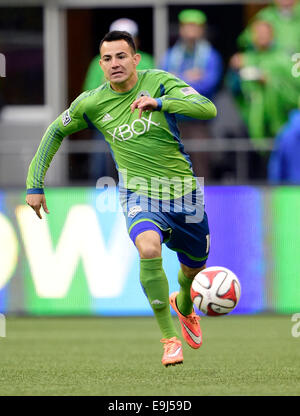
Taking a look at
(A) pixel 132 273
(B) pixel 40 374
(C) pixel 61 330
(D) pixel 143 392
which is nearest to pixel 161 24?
(A) pixel 132 273

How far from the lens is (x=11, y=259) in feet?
39.7

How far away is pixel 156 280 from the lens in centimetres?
778

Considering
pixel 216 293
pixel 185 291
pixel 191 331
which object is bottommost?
pixel 191 331

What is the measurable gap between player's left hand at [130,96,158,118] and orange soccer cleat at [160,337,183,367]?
1.65 metres

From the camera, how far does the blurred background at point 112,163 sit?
39.4 feet

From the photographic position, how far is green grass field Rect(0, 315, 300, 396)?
22.1 ft

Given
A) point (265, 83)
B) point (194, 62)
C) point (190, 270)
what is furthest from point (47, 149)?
point (265, 83)

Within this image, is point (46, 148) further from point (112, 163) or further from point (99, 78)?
point (99, 78)

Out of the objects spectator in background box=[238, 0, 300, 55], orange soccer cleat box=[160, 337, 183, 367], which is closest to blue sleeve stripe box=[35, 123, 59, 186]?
orange soccer cleat box=[160, 337, 183, 367]

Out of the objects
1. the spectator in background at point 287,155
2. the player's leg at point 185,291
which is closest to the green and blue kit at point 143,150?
the player's leg at point 185,291

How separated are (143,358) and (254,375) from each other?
4.89ft

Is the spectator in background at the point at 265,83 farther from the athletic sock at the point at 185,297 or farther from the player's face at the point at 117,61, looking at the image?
the player's face at the point at 117,61

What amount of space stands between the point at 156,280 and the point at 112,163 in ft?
16.6

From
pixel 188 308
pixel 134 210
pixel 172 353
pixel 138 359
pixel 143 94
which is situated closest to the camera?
pixel 172 353
